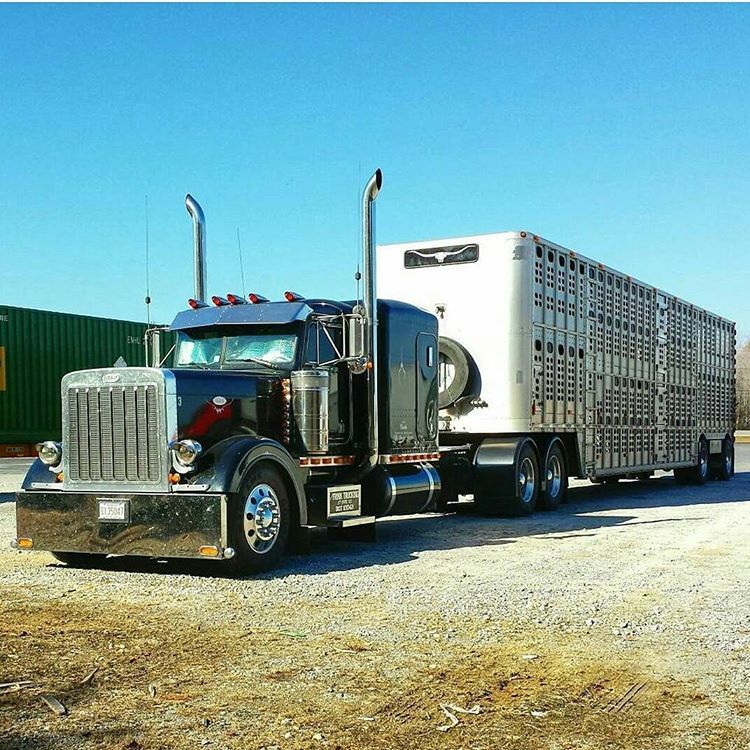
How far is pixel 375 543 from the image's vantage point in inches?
450

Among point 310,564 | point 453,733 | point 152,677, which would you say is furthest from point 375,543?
point 453,733

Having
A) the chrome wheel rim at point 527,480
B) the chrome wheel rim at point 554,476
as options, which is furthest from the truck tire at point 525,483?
the chrome wheel rim at point 554,476

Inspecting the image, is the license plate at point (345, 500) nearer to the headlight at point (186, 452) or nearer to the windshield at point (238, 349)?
the windshield at point (238, 349)

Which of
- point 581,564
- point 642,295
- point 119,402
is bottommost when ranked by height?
point 581,564

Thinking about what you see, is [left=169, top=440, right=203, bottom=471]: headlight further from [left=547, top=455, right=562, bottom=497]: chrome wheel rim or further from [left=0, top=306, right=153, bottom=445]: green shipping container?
[left=0, top=306, right=153, bottom=445]: green shipping container

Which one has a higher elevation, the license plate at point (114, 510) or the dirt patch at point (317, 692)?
the license plate at point (114, 510)

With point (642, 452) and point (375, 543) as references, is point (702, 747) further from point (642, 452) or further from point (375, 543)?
point (642, 452)

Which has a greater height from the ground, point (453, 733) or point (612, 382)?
point (612, 382)

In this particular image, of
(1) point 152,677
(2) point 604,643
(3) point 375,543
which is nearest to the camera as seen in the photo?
(1) point 152,677

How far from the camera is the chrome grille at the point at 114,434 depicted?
29.7 ft

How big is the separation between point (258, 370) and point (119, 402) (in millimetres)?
1594

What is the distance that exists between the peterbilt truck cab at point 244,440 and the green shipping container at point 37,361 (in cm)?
857

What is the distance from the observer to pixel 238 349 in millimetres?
10562

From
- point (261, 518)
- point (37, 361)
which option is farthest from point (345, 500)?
point (37, 361)
